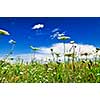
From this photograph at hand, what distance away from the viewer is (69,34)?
10.2ft

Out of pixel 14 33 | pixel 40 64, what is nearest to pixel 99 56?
pixel 40 64

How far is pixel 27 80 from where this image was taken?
3.13 meters

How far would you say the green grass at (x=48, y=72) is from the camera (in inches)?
123

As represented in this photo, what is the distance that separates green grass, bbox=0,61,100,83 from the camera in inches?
123

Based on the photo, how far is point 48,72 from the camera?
10.3 feet

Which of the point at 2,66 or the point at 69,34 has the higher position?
the point at 69,34

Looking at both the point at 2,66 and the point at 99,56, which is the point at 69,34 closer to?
the point at 99,56
